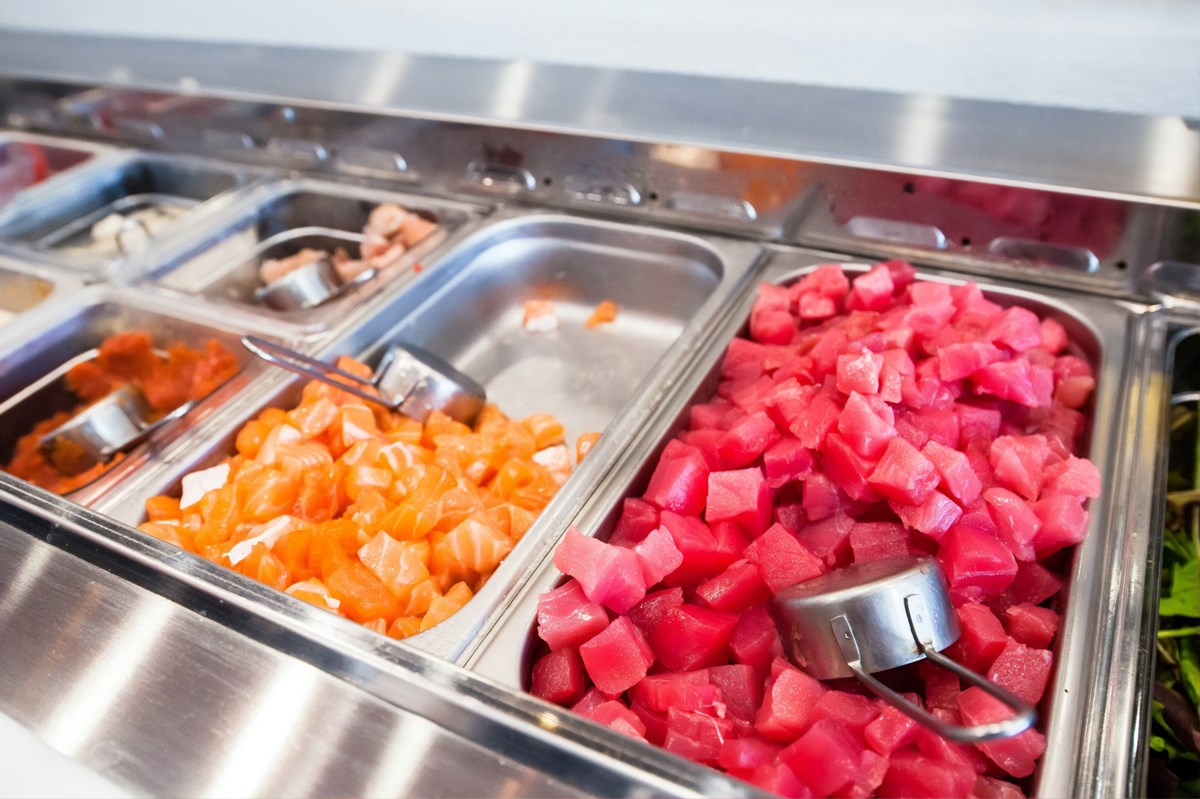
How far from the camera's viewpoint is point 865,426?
1.25 meters

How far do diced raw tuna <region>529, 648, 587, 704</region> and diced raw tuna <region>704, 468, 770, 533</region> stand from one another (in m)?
0.31

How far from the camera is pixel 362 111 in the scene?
2.23 meters

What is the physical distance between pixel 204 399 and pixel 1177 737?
1.77 meters

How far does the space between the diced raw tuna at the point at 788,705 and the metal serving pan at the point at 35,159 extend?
2828 millimetres

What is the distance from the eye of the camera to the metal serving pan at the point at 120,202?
2436 millimetres

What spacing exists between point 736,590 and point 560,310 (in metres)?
1.17

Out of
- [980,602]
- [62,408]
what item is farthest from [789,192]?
[62,408]

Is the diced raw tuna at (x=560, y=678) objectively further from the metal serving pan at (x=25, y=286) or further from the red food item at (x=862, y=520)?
the metal serving pan at (x=25, y=286)

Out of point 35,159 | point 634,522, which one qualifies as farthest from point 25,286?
point 634,522

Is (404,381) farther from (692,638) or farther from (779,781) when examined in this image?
(779,781)

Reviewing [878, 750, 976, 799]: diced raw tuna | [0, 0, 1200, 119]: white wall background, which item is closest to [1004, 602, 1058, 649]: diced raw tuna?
[878, 750, 976, 799]: diced raw tuna

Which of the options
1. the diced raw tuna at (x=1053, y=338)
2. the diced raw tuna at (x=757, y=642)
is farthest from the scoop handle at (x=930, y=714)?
the diced raw tuna at (x=1053, y=338)

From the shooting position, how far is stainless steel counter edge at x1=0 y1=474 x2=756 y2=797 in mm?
881

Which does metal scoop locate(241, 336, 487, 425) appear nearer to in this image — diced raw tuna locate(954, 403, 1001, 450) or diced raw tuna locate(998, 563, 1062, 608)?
diced raw tuna locate(954, 403, 1001, 450)
